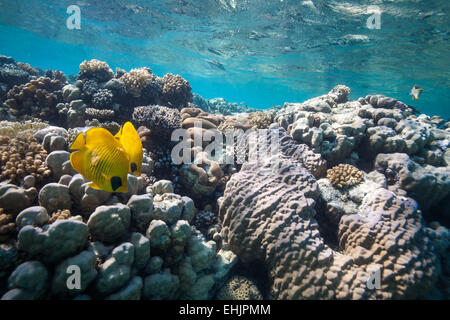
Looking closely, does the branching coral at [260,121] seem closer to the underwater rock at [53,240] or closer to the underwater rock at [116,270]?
the underwater rock at [116,270]

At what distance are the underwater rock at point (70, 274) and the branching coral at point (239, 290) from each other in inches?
78.9

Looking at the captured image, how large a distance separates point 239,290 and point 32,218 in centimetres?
311

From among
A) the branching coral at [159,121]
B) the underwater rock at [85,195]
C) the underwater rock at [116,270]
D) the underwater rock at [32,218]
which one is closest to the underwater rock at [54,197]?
the underwater rock at [85,195]

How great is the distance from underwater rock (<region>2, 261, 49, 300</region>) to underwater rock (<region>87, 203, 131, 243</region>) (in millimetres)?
602

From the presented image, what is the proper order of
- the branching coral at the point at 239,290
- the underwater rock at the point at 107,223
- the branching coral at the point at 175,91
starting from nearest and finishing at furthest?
the underwater rock at the point at 107,223
the branching coral at the point at 239,290
the branching coral at the point at 175,91

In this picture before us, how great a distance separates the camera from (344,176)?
186 inches

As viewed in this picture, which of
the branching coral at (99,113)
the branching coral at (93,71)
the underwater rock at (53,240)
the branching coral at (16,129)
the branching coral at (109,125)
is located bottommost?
the underwater rock at (53,240)

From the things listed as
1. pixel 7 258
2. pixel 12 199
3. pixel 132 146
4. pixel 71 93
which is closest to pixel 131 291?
pixel 7 258

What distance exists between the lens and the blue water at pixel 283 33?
1421 centimetres

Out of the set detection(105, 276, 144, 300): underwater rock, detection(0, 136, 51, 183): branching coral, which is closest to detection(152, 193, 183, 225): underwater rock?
detection(105, 276, 144, 300): underwater rock

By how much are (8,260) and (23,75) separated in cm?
1000

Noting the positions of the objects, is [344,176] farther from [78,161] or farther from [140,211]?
[78,161]

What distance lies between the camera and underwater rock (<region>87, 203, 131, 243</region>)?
2.64 metres

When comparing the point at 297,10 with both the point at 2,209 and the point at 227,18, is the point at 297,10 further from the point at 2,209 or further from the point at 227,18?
the point at 2,209
